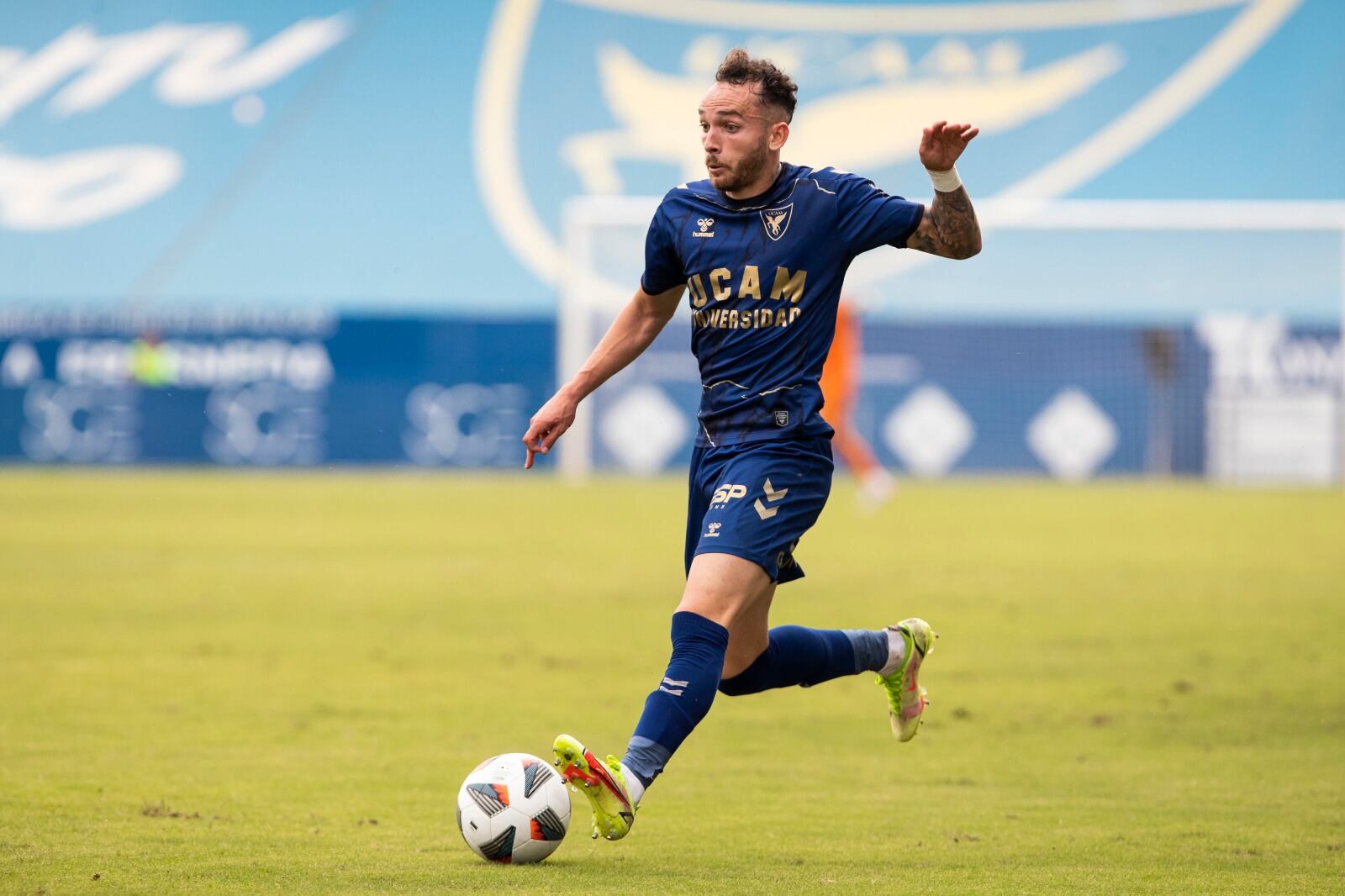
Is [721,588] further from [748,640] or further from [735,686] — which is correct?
[735,686]

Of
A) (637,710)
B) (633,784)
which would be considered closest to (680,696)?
(633,784)

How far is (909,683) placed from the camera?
6250mm

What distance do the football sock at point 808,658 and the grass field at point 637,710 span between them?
1.44ft

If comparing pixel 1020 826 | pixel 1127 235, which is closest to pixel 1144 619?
pixel 1020 826

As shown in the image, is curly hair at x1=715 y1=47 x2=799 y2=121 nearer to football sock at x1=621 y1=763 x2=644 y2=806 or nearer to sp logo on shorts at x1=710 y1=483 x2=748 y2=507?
sp logo on shorts at x1=710 y1=483 x2=748 y2=507

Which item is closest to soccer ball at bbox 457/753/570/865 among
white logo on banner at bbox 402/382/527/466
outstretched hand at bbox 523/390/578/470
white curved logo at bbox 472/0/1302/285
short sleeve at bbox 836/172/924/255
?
outstretched hand at bbox 523/390/578/470

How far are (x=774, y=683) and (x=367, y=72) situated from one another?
113ft

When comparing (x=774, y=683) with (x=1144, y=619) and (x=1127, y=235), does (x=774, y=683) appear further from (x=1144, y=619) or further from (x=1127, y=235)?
(x=1127, y=235)

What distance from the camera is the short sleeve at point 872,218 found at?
5398mm

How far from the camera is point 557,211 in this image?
37062 millimetres

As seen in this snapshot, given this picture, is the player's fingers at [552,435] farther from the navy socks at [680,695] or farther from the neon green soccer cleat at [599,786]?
the neon green soccer cleat at [599,786]

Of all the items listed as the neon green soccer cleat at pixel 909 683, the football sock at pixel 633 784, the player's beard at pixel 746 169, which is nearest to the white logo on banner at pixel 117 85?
the neon green soccer cleat at pixel 909 683

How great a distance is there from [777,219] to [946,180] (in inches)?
20.3

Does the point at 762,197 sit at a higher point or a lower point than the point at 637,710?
higher
